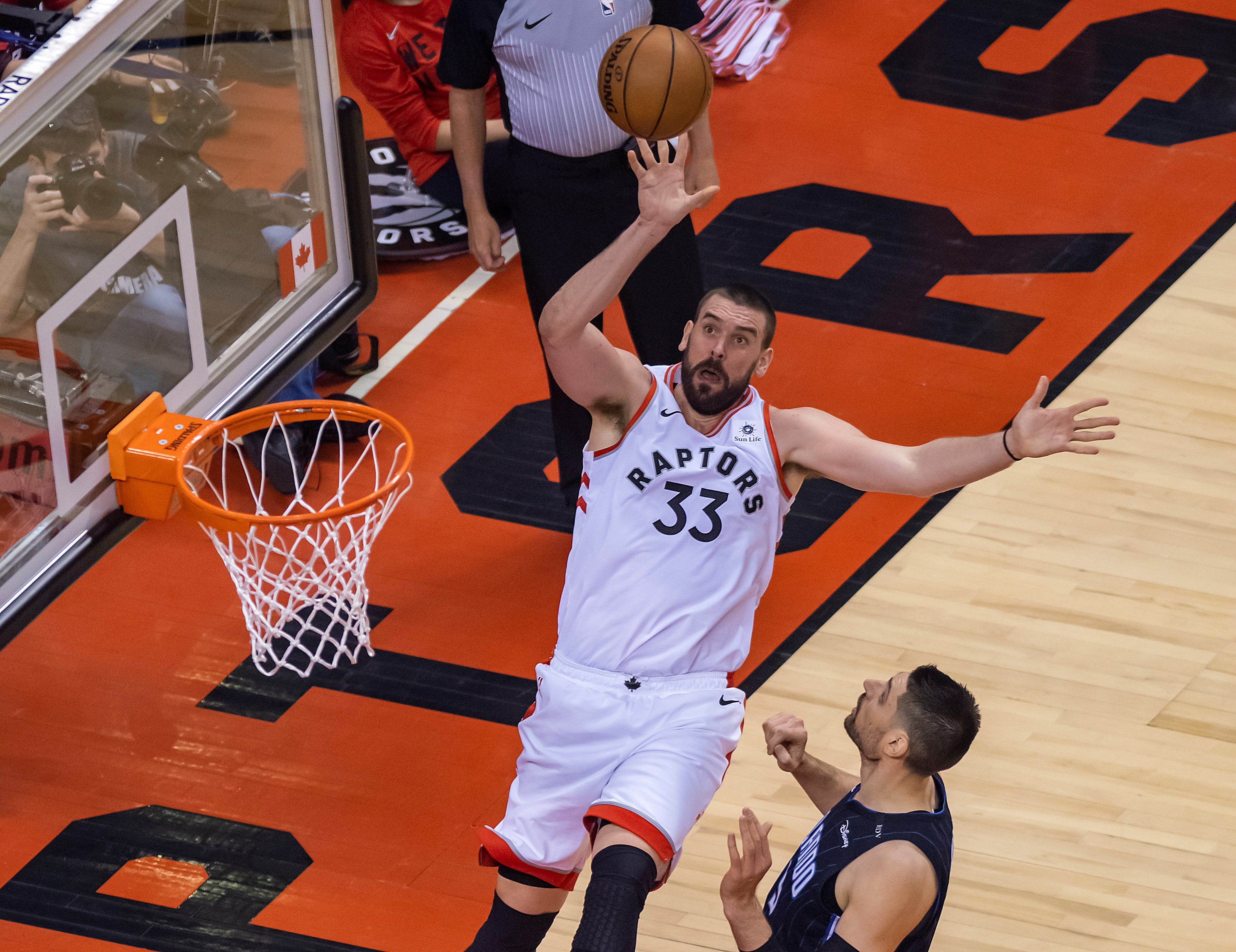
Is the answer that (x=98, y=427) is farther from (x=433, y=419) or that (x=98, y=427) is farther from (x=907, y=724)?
(x=907, y=724)

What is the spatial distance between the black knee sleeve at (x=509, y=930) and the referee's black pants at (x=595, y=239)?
79.0 inches

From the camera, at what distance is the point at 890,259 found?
26.3 ft

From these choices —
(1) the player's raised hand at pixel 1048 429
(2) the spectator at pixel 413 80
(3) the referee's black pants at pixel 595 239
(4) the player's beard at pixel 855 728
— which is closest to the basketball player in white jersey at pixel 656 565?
(1) the player's raised hand at pixel 1048 429

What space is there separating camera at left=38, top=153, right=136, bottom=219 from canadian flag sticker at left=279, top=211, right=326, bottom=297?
75cm

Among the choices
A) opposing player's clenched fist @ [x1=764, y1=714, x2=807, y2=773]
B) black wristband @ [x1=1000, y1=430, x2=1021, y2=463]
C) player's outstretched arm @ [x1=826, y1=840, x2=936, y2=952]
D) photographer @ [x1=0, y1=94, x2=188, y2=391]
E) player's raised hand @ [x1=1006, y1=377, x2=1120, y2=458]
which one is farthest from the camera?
photographer @ [x1=0, y1=94, x2=188, y2=391]

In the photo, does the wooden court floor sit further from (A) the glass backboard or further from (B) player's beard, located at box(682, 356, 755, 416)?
(B) player's beard, located at box(682, 356, 755, 416)

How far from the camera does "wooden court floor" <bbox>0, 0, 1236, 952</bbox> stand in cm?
527

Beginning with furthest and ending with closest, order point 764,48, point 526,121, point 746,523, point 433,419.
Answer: point 764,48 → point 433,419 → point 526,121 → point 746,523

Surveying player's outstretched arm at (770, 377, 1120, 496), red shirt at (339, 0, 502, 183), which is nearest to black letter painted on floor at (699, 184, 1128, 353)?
red shirt at (339, 0, 502, 183)

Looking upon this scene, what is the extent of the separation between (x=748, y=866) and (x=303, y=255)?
3010mm

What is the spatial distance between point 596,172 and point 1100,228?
3.20 m

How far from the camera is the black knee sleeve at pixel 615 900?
421 cm

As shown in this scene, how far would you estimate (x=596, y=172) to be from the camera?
19.3 feet

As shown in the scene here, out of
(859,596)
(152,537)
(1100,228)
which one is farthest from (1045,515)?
(152,537)
